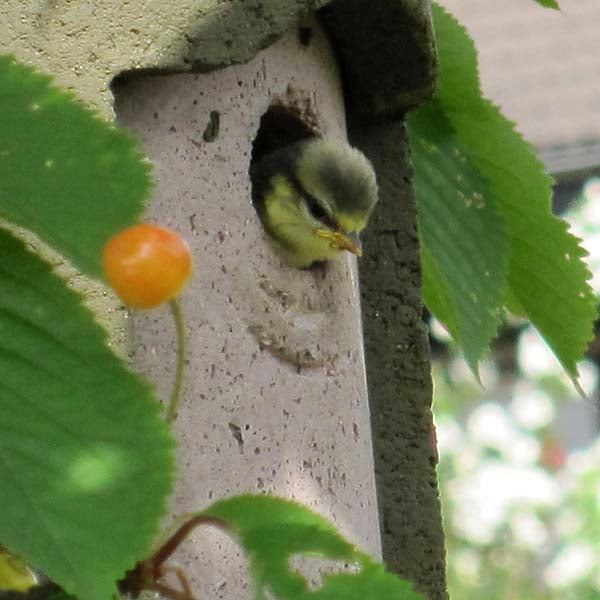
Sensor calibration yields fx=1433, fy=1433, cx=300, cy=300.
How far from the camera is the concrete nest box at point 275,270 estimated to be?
4.02 feet

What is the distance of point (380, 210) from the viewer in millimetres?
1883

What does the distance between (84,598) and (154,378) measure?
398mm

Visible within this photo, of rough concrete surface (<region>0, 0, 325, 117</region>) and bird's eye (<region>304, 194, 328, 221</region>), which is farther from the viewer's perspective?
bird's eye (<region>304, 194, 328, 221</region>)

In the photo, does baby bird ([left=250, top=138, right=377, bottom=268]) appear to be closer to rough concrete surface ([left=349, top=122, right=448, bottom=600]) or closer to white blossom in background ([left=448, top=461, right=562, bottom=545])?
rough concrete surface ([left=349, top=122, right=448, bottom=600])

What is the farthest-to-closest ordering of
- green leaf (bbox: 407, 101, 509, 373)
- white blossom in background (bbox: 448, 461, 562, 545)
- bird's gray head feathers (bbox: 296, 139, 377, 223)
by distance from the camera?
white blossom in background (bbox: 448, 461, 562, 545), bird's gray head feathers (bbox: 296, 139, 377, 223), green leaf (bbox: 407, 101, 509, 373)

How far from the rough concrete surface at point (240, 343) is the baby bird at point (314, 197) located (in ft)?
0.30

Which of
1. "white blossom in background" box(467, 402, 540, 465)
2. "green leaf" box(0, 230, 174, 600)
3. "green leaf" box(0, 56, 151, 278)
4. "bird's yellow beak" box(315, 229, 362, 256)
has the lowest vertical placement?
"white blossom in background" box(467, 402, 540, 465)

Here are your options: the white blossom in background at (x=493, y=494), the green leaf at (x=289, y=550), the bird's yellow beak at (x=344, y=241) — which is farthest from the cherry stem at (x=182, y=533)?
the white blossom in background at (x=493, y=494)

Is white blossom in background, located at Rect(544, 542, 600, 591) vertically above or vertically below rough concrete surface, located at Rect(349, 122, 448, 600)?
below

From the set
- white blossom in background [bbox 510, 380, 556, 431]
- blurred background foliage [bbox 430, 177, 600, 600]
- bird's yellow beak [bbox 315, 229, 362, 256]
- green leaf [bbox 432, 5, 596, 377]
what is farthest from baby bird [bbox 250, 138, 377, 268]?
white blossom in background [bbox 510, 380, 556, 431]

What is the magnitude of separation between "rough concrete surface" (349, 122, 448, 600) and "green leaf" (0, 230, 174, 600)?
92 cm

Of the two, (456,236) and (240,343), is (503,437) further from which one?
(240,343)

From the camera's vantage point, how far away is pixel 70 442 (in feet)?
2.79

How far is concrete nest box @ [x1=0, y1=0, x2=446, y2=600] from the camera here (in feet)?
4.02
